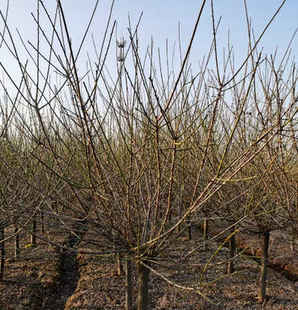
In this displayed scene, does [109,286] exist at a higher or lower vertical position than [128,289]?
lower

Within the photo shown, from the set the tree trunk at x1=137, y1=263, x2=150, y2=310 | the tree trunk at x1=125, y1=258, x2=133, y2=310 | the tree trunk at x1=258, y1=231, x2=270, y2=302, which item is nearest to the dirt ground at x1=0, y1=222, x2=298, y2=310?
the tree trunk at x1=258, y1=231, x2=270, y2=302

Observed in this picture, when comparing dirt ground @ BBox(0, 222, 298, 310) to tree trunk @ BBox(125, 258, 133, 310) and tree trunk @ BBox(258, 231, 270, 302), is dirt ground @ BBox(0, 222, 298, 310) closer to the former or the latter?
tree trunk @ BBox(258, 231, 270, 302)

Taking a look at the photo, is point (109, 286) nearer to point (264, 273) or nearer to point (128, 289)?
point (128, 289)

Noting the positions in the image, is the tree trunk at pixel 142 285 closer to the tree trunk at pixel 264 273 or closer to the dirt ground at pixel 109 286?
the dirt ground at pixel 109 286

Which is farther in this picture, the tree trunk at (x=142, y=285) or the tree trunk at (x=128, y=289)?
the tree trunk at (x=128, y=289)

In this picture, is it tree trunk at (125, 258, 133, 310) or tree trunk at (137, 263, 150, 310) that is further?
tree trunk at (125, 258, 133, 310)

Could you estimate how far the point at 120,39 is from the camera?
6.37ft

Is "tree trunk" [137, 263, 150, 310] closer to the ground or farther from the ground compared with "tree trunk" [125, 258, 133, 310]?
farther from the ground

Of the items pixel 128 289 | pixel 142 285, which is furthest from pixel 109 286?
pixel 142 285

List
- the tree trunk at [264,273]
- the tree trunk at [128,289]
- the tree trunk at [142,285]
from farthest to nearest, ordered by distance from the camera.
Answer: the tree trunk at [264,273] → the tree trunk at [128,289] → the tree trunk at [142,285]

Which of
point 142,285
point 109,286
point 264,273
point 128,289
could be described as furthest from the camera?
point 109,286

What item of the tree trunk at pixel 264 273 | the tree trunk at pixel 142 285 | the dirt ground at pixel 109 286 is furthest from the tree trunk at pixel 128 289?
the tree trunk at pixel 264 273

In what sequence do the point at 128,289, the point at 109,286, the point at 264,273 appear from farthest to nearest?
1. the point at 109,286
2. the point at 264,273
3. the point at 128,289

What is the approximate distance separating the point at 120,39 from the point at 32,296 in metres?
3.61
